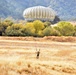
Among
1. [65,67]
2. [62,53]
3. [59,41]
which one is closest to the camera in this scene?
[65,67]

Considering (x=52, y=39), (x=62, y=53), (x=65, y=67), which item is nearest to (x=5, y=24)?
(x=52, y=39)

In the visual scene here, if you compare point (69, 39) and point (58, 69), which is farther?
point (69, 39)

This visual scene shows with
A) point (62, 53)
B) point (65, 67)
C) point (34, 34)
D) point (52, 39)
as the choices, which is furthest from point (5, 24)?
point (65, 67)

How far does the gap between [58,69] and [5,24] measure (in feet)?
157

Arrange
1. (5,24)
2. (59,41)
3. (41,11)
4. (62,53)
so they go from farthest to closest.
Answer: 1. (41,11)
2. (5,24)
3. (59,41)
4. (62,53)

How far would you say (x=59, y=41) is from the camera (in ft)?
185

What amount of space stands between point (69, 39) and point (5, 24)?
727 inches

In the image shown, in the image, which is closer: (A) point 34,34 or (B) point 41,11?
(A) point 34,34

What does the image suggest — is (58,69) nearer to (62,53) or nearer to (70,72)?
(70,72)

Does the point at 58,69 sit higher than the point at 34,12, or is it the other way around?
the point at 34,12

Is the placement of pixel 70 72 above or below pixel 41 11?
below

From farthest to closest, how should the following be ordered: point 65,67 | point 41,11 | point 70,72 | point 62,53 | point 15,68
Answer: point 41,11 < point 62,53 < point 65,67 < point 70,72 < point 15,68

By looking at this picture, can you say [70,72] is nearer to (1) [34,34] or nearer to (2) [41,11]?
(1) [34,34]

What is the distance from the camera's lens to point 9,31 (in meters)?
64.8
